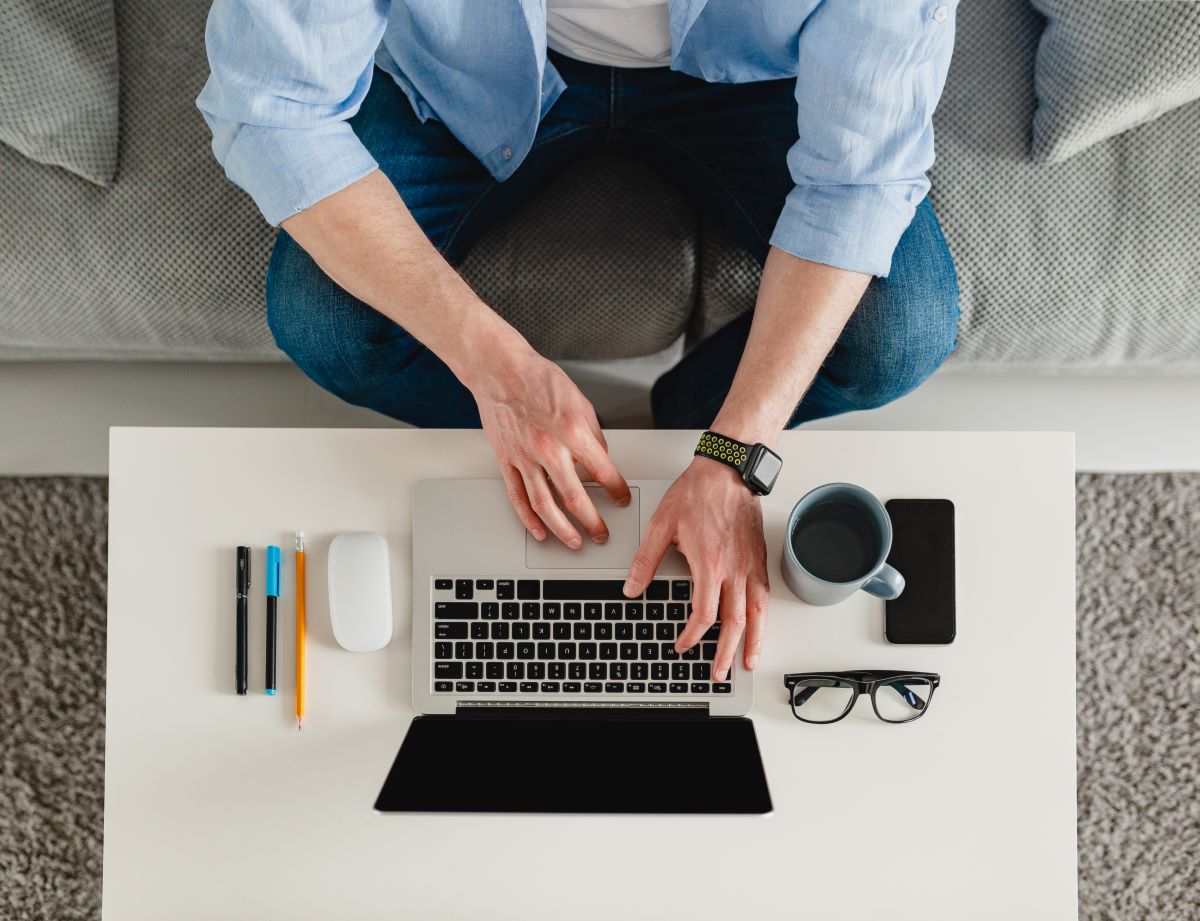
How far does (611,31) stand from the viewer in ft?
3.20

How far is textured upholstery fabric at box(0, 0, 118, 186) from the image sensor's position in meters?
0.99

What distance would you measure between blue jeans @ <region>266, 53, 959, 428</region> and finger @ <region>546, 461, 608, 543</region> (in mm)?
330

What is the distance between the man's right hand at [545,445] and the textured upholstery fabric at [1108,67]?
0.72 metres

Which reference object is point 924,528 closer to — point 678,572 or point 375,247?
point 678,572

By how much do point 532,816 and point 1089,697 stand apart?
102cm

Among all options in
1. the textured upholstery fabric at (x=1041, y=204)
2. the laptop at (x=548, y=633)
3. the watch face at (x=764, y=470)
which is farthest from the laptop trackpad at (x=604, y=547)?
the textured upholstery fabric at (x=1041, y=204)

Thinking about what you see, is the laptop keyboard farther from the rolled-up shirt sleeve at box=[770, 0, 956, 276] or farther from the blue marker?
the rolled-up shirt sleeve at box=[770, 0, 956, 276]

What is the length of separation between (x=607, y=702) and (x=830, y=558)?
9.8 inches

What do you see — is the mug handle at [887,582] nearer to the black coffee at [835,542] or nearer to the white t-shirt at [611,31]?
the black coffee at [835,542]

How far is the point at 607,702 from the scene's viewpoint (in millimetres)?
832

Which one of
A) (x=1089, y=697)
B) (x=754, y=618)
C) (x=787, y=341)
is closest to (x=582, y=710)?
(x=754, y=618)

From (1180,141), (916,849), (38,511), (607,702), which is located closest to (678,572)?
(607,702)

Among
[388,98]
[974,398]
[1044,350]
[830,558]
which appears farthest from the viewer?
[974,398]

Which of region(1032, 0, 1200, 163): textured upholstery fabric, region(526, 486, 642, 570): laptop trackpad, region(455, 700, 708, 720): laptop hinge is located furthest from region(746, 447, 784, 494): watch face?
region(1032, 0, 1200, 163): textured upholstery fabric
